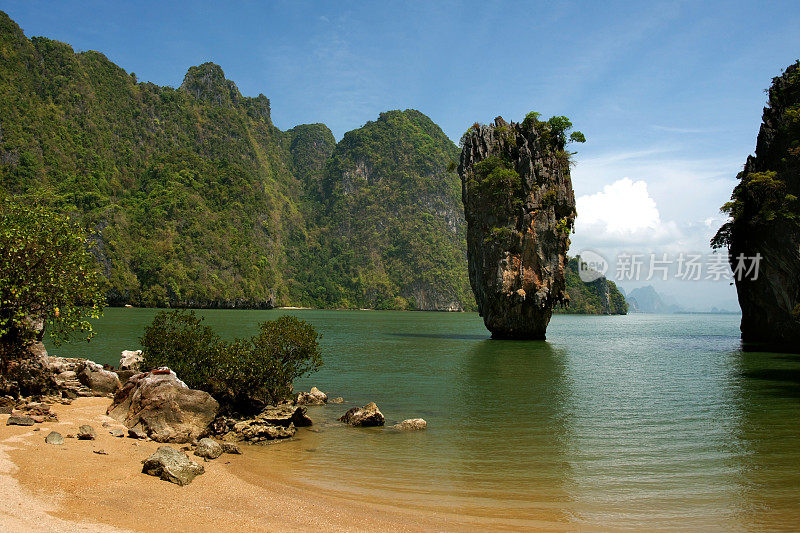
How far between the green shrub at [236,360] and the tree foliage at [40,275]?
6.78 feet

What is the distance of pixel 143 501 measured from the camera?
7402 millimetres

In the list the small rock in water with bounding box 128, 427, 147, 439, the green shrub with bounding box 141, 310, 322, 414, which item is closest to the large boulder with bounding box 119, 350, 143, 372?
A: the green shrub with bounding box 141, 310, 322, 414

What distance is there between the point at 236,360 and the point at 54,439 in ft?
16.8

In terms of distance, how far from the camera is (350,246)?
182 metres

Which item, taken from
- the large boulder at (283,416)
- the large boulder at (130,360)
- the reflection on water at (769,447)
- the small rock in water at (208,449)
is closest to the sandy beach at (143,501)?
the small rock in water at (208,449)

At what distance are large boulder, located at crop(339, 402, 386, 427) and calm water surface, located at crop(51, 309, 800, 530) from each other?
0.45m

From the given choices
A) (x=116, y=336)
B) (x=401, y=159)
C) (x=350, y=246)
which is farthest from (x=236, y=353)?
(x=401, y=159)

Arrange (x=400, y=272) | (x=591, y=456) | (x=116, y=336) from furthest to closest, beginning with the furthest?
(x=400, y=272)
(x=116, y=336)
(x=591, y=456)

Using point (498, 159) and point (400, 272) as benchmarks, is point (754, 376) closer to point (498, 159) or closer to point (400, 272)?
point (498, 159)

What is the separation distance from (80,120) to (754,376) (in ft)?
468

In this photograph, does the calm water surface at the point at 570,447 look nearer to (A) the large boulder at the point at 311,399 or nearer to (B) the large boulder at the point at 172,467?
(A) the large boulder at the point at 311,399

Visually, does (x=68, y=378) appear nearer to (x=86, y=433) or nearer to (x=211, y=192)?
(x=86, y=433)

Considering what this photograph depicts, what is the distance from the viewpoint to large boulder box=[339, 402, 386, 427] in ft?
46.4

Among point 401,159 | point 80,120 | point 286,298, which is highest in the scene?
point 401,159
